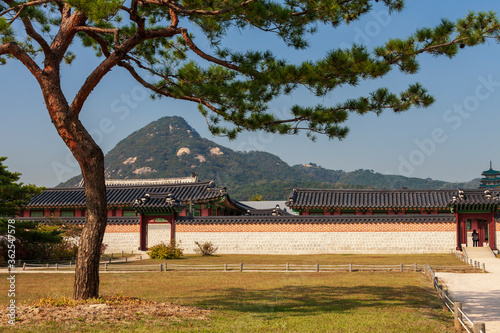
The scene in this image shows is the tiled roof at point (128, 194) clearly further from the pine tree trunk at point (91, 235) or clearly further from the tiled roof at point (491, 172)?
the tiled roof at point (491, 172)

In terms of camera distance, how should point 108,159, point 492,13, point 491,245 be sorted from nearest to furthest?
point 492,13 < point 491,245 < point 108,159

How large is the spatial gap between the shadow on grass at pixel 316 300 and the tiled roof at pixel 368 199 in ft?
61.9

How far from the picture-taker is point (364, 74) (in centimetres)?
880

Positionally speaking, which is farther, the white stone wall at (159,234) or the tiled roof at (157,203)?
the white stone wall at (159,234)

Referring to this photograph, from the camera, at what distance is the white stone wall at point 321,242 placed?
2641 centimetres

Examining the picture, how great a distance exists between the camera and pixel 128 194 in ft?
116

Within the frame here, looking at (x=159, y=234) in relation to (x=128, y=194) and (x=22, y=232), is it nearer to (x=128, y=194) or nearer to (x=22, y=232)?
(x=128, y=194)

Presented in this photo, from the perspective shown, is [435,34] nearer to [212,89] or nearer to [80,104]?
[212,89]

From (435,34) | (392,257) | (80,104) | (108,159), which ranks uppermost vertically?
(108,159)

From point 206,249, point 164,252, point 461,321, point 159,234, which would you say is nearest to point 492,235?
point 206,249

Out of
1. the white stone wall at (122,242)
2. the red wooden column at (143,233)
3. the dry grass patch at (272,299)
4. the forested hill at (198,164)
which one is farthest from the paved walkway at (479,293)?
the forested hill at (198,164)

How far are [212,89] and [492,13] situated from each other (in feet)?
17.1

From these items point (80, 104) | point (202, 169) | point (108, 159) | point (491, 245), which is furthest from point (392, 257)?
point (108, 159)

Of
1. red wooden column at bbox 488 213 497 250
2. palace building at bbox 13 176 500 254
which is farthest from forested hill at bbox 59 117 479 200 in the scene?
red wooden column at bbox 488 213 497 250
